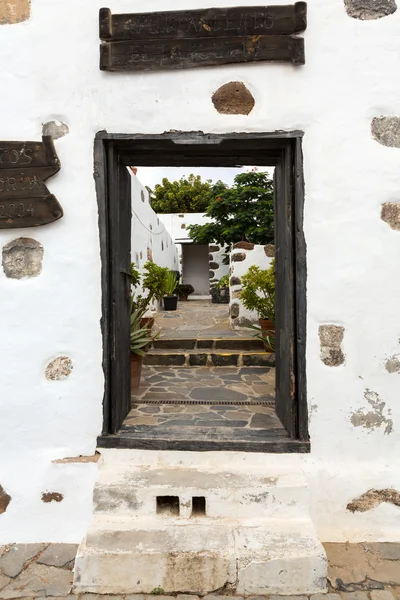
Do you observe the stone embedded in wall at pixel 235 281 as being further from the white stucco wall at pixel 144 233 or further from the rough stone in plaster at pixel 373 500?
the rough stone in plaster at pixel 373 500

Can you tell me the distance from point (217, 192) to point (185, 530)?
28.7 feet

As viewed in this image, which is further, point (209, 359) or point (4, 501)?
point (209, 359)

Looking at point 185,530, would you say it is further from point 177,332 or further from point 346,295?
point 177,332

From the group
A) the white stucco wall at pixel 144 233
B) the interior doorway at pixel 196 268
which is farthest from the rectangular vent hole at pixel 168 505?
the interior doorway at pixel 196 268

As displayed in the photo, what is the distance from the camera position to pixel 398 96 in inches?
88.7

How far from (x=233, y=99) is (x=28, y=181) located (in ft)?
4.09

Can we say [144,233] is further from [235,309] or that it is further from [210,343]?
[210,343]

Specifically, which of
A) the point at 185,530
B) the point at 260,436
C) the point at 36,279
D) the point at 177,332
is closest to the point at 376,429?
the point at 260,436

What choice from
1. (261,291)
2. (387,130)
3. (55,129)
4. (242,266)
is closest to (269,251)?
(242,266)

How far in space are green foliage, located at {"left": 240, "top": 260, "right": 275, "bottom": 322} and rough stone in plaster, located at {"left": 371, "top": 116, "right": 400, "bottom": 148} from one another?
2.79m

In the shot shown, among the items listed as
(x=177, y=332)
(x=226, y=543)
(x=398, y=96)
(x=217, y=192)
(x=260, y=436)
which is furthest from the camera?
(x=217, y=192)

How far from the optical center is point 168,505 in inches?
88.9

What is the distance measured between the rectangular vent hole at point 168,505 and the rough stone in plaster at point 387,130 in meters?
2.29

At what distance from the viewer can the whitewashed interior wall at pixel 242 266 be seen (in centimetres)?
640
